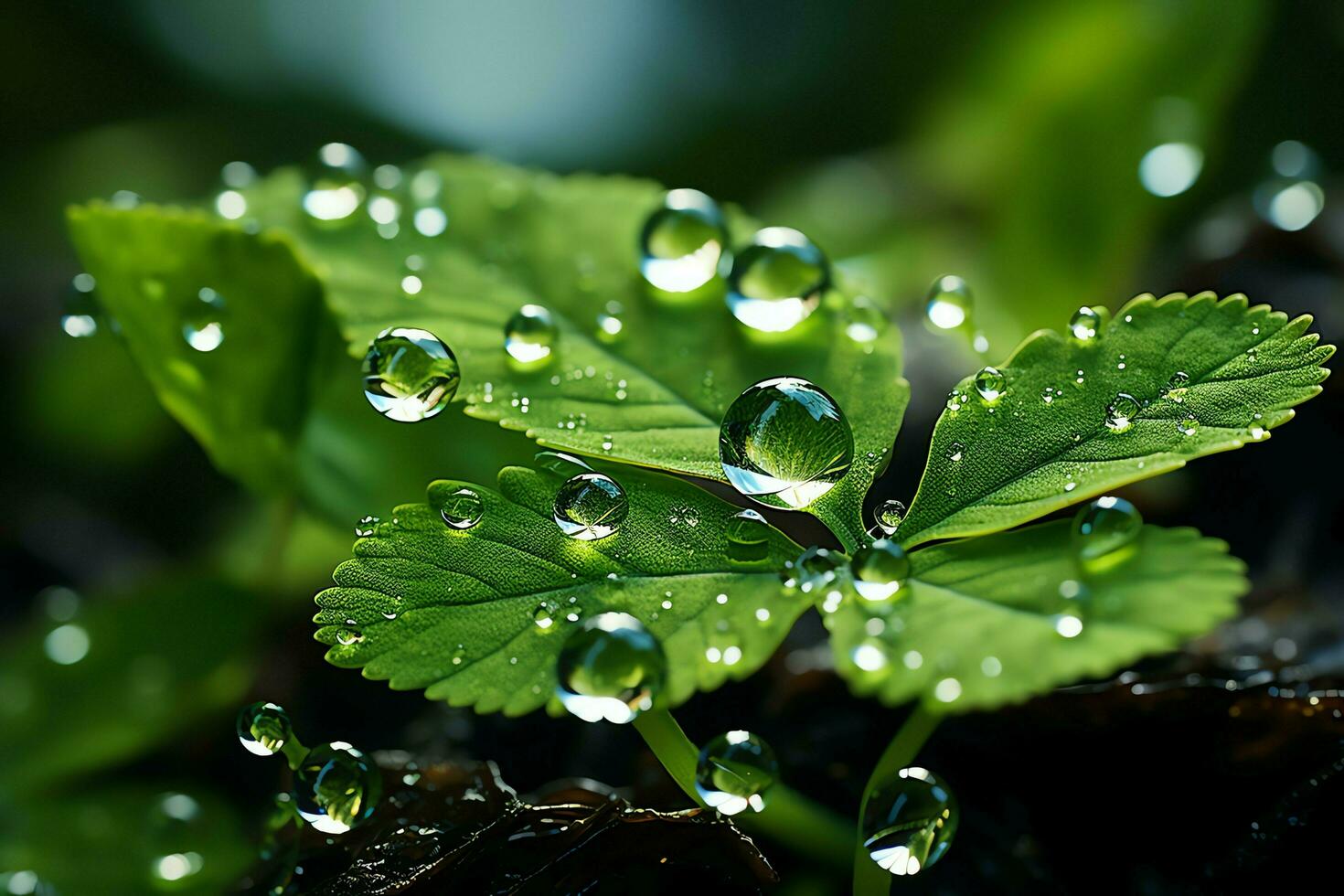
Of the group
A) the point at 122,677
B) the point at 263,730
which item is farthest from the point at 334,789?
the point at 122,677

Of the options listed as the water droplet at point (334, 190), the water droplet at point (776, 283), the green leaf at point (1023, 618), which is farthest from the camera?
the water droplet at point (334, 190)

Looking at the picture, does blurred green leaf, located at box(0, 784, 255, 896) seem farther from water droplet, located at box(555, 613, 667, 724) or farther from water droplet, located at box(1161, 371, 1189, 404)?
water droplet, located at box(1161, 371, 1189, 404)

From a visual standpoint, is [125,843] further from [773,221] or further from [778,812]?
[773,221]

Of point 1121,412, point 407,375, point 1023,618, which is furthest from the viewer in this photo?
point 407,375

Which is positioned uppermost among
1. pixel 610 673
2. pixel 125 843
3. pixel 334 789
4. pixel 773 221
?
pixel 773 221

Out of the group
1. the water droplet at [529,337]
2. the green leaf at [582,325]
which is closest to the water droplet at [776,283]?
the green leaf at [582,325]

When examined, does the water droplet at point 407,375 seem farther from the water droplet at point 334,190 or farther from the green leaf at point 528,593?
the water droplet at point 334,190

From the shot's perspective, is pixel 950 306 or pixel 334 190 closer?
pixel 950 306
